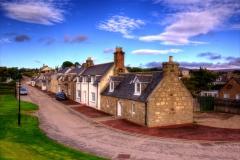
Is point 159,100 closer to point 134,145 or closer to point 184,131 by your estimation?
point 184,131

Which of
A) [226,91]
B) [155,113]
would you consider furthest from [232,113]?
[155,113]

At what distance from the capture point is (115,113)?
1140 inches

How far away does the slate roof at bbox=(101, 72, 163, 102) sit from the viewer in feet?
76.5

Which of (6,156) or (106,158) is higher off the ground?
(6,156)

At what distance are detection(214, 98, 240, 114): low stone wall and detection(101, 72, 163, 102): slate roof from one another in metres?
13.9

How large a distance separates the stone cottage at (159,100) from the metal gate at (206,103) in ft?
34.1

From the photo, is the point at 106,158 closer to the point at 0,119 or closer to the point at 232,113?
the point at 0,119

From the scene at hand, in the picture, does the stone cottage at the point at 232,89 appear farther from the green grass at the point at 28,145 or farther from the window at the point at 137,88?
the green grass at the point at 28,145

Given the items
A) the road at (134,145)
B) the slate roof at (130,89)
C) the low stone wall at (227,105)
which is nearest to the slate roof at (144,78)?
the slate roof at (130,89)

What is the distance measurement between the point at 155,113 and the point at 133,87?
5.55 metres

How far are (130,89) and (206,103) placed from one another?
48.3 ft

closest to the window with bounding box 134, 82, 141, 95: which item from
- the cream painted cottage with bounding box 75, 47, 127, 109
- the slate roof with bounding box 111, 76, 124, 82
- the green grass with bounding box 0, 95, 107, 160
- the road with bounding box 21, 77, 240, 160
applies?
the road with bounding box 21, 77, 240, 160

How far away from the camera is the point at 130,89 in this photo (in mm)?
26984

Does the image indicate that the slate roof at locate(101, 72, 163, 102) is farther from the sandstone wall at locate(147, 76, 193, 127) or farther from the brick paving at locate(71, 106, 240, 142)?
the brick paving at locate(71, 106, 240, 142)
